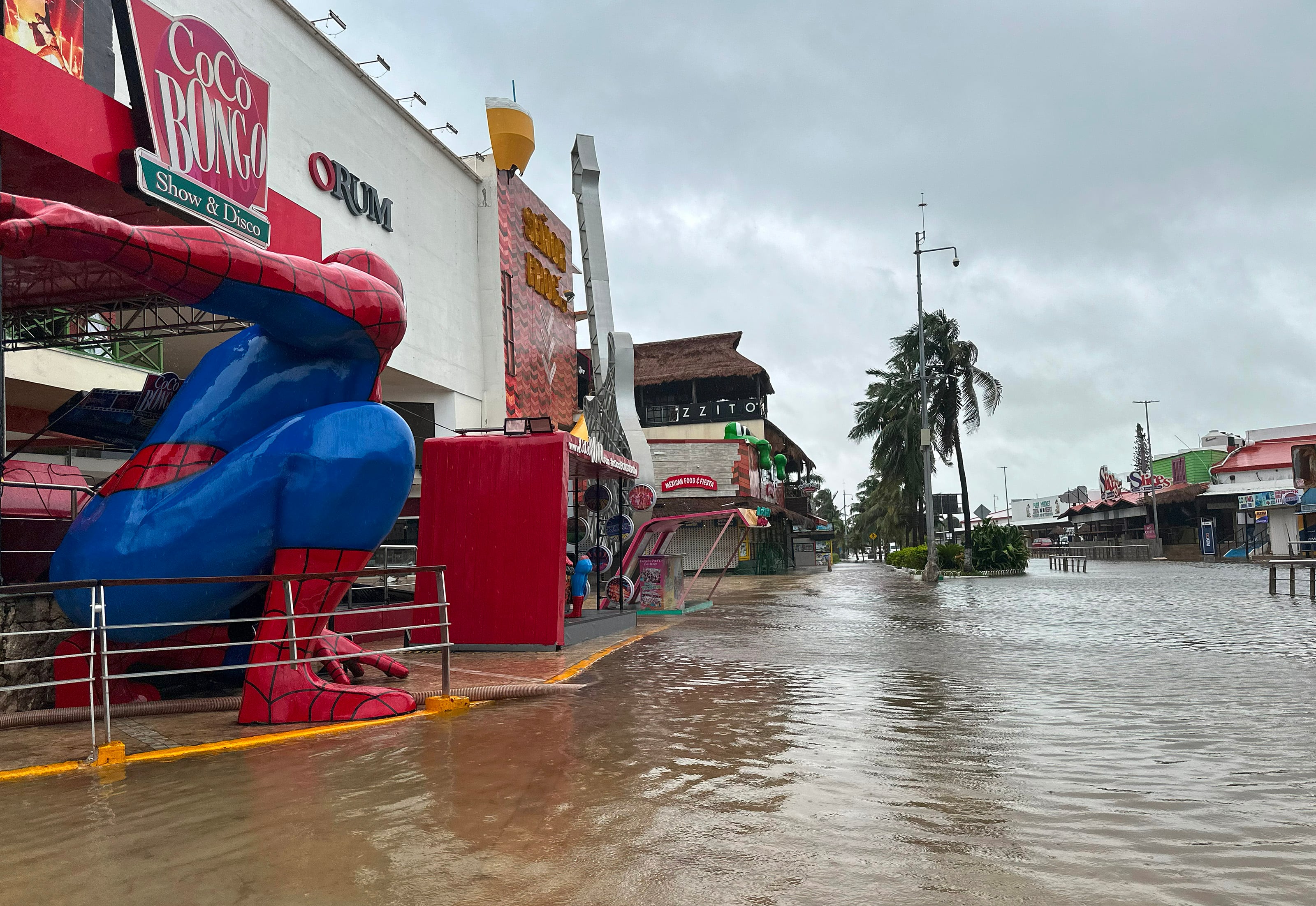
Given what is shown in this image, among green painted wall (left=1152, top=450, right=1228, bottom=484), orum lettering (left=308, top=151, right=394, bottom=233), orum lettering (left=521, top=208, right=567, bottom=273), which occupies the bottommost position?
green painted wall (left=1152, top=450, right=1228, bottom=484)

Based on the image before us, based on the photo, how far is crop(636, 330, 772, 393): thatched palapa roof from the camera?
140 ft

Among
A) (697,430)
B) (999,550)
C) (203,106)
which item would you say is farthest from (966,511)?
(203,106)

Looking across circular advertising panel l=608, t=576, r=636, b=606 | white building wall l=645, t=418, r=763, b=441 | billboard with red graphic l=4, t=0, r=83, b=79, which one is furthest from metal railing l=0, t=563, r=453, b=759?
white building wall l=645, t=418, r=763, b=441

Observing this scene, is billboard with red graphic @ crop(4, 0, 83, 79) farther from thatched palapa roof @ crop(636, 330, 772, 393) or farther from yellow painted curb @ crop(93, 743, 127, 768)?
thatched palapa roof @ crop(636, 330, 772, 393)

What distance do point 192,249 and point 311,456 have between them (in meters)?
1.47

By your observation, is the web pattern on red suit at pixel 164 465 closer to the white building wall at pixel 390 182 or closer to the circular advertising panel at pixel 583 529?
the white building wall at pixel 390 182

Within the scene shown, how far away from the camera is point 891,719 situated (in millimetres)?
6168

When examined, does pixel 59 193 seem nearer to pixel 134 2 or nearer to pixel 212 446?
pixel 134 2

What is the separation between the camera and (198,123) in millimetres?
11234

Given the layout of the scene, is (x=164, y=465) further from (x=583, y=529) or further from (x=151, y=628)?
(x=583, y=529)

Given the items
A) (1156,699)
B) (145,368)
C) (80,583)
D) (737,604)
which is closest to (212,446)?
(80,583)

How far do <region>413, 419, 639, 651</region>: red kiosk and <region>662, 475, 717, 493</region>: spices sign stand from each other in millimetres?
22611

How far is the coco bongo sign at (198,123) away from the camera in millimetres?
9680

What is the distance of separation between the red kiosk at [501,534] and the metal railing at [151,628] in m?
3.91
